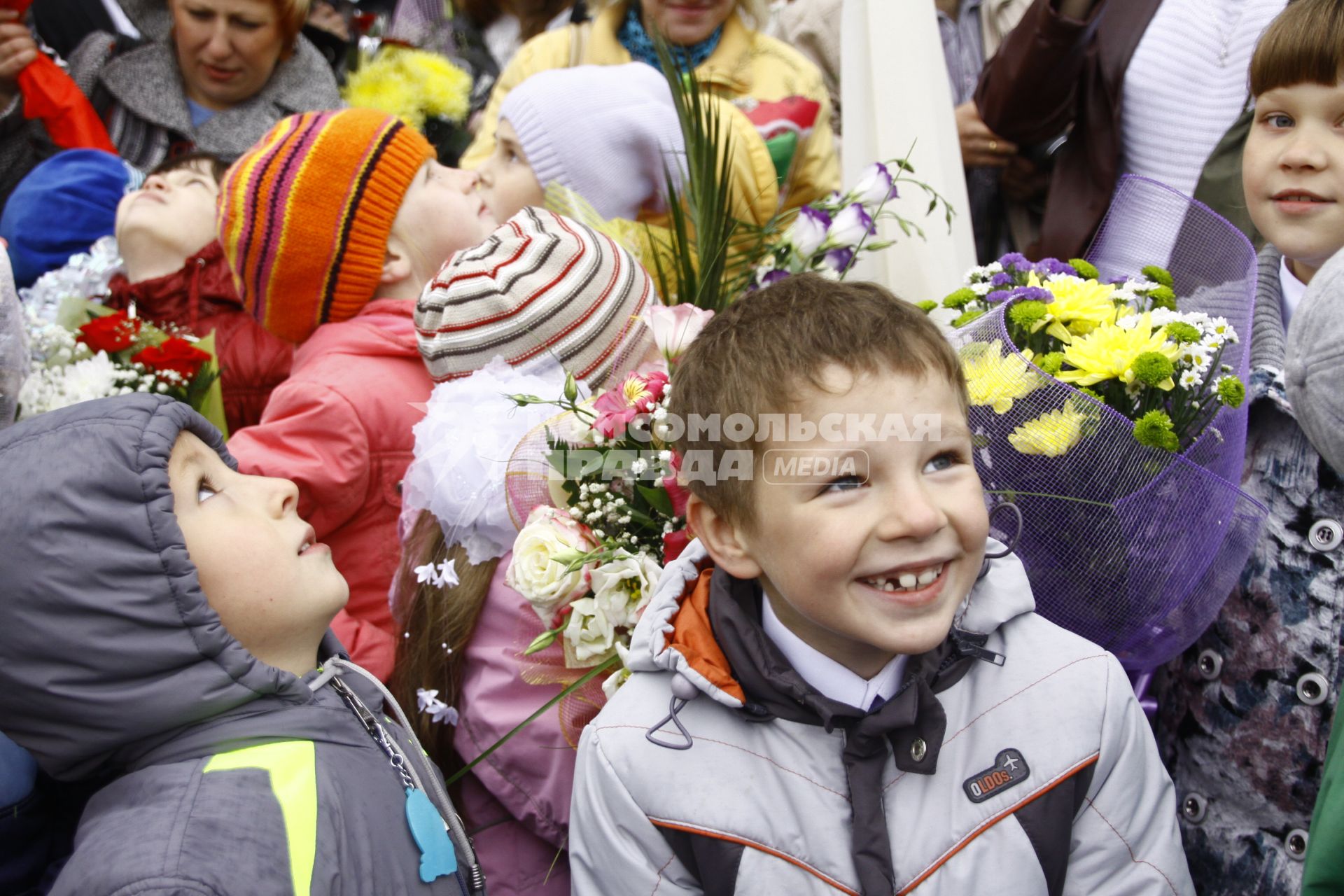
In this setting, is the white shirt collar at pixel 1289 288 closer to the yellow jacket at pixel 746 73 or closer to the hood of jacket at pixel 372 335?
the yellow jacket at pixel 746 73

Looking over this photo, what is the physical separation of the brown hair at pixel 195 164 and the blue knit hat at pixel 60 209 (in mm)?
202

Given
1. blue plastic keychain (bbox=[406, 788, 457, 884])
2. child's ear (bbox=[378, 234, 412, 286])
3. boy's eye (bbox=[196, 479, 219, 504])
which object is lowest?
blue plastic keychain (bbox=[406, 788, 457, 884])

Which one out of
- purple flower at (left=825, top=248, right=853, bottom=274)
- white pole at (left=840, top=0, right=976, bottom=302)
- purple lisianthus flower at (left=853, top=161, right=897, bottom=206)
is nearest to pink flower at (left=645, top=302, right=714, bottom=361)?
purple flower at (left=825, top=248, right=853, bottom=274)

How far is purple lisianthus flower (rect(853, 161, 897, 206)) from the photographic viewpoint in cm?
221

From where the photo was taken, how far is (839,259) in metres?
2.21

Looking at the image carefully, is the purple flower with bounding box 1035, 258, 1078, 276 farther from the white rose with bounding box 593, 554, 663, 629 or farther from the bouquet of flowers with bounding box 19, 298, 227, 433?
the bouquet of flowers with bounding box 19, 298, 227, 433

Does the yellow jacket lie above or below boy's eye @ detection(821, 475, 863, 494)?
above

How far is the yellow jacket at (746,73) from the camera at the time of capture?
3273mm

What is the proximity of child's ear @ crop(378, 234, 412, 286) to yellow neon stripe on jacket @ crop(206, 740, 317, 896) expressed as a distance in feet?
4.81

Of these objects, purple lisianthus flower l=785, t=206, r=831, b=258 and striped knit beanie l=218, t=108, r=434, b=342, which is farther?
striped knit beanie l=218, t=108, r=434, b=342

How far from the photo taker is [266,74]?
3.74 m

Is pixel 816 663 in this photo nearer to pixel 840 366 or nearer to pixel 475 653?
pixel 840 366

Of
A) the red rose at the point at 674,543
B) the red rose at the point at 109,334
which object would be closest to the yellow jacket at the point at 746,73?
the red rose at the point at 109,334

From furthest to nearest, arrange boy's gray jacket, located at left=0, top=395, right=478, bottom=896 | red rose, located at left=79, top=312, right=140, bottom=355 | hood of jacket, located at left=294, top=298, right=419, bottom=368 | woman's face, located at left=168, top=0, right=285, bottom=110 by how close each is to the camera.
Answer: woman's face, located at left=168, top=0, right=285, bottom=110 < red rose, located at left=79, top=312, right=140, bottom=355 < hood of jacket, located at left=294, top=298, right=419, bottom=368 < boy's gray jacket, located at left=0, top=395, right=478, bottom=896
